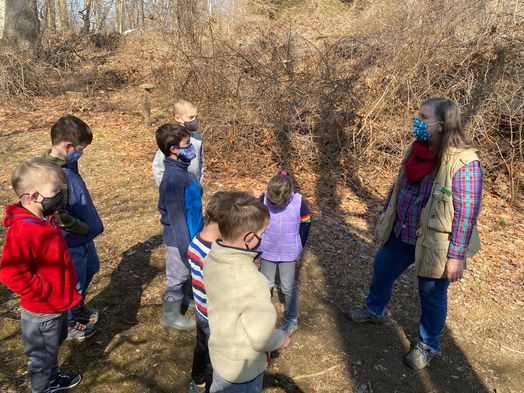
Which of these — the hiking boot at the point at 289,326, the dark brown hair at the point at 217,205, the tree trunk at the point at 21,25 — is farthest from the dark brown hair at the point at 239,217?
the tree trunk at the point at 21,25

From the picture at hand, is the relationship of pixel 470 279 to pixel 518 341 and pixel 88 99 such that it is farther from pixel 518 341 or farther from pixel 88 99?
pixel 88 99

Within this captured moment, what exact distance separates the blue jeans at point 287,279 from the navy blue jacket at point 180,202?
679 millimetres

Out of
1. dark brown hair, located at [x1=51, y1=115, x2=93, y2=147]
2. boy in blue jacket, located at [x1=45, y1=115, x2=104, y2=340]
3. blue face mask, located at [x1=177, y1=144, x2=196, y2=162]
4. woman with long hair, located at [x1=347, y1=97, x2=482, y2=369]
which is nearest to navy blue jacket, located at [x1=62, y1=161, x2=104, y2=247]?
boy in blue jacket, located at [x1=45, y1=115, x2=104, y2=340]

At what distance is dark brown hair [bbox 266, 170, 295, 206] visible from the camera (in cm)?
282

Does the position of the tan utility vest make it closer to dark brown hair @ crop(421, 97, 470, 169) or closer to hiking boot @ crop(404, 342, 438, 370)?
dark brown hair @ crop(421, 97, 470, 169)

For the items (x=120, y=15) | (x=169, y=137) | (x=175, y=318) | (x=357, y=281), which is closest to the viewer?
(x=169, y=137)

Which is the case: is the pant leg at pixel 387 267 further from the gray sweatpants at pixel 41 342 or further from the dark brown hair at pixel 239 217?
the gray sweatpants at pixel 41 342

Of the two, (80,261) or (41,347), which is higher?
(80,261)

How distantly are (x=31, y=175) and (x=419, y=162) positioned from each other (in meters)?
2.41

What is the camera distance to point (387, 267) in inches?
126

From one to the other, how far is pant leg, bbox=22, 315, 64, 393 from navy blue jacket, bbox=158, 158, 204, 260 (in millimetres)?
883

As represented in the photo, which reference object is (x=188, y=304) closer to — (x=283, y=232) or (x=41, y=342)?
(x=283, y=232)

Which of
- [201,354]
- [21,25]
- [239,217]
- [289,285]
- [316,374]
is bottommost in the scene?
[316,374]

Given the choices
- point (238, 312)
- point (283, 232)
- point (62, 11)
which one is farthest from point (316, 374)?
point (62, 11)
